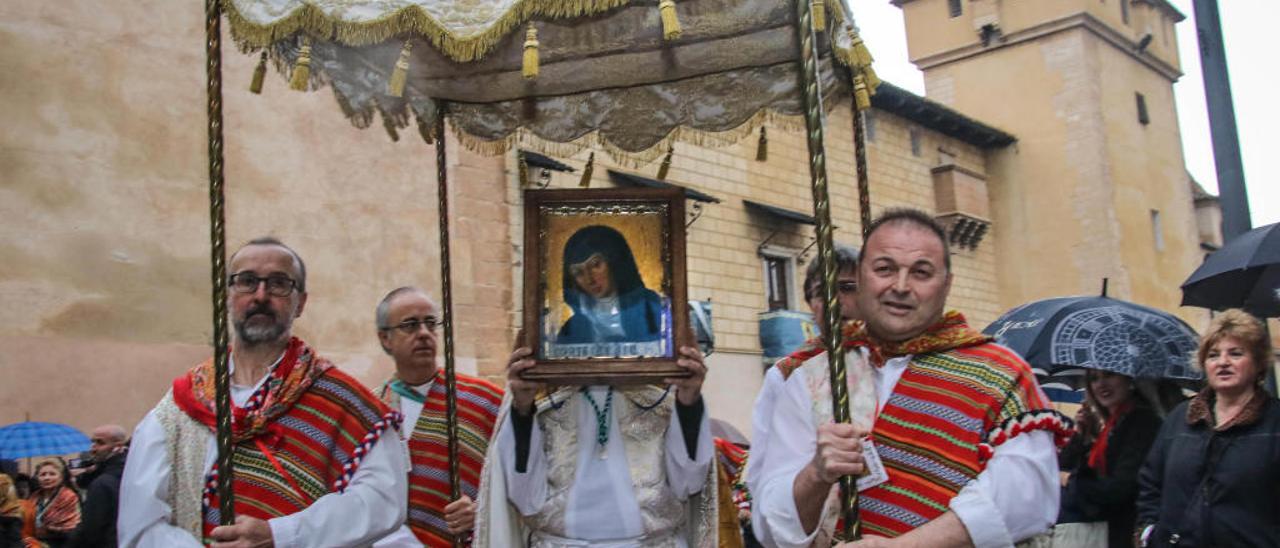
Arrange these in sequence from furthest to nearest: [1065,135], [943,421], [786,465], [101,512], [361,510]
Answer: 1. [1065,135]
2. [101,512]
3. [361,510]
4. [786,465]
5. [943,421]

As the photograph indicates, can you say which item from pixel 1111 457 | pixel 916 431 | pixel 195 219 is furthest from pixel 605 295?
pixel 195 219

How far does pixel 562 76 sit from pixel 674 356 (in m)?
1.37

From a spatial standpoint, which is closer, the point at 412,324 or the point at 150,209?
the point at 412,324

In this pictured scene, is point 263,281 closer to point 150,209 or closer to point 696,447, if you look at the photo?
point 696,447

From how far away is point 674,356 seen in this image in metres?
4.17

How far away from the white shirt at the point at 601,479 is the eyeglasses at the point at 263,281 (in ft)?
3.03

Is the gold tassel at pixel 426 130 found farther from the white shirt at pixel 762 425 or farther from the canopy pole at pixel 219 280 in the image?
the white shirt at pixel 762 425

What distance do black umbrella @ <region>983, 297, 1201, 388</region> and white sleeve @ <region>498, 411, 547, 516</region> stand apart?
2.85 m

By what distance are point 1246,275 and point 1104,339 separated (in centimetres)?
74

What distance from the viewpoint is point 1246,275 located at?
601 cm

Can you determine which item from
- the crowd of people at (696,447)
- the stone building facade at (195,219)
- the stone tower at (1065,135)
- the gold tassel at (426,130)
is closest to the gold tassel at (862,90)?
the crowd of people at (696,447)

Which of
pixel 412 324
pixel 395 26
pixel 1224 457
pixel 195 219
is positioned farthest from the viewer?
pixel 195 219

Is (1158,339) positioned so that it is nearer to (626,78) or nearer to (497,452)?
(626,78)

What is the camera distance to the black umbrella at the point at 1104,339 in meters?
5.91
